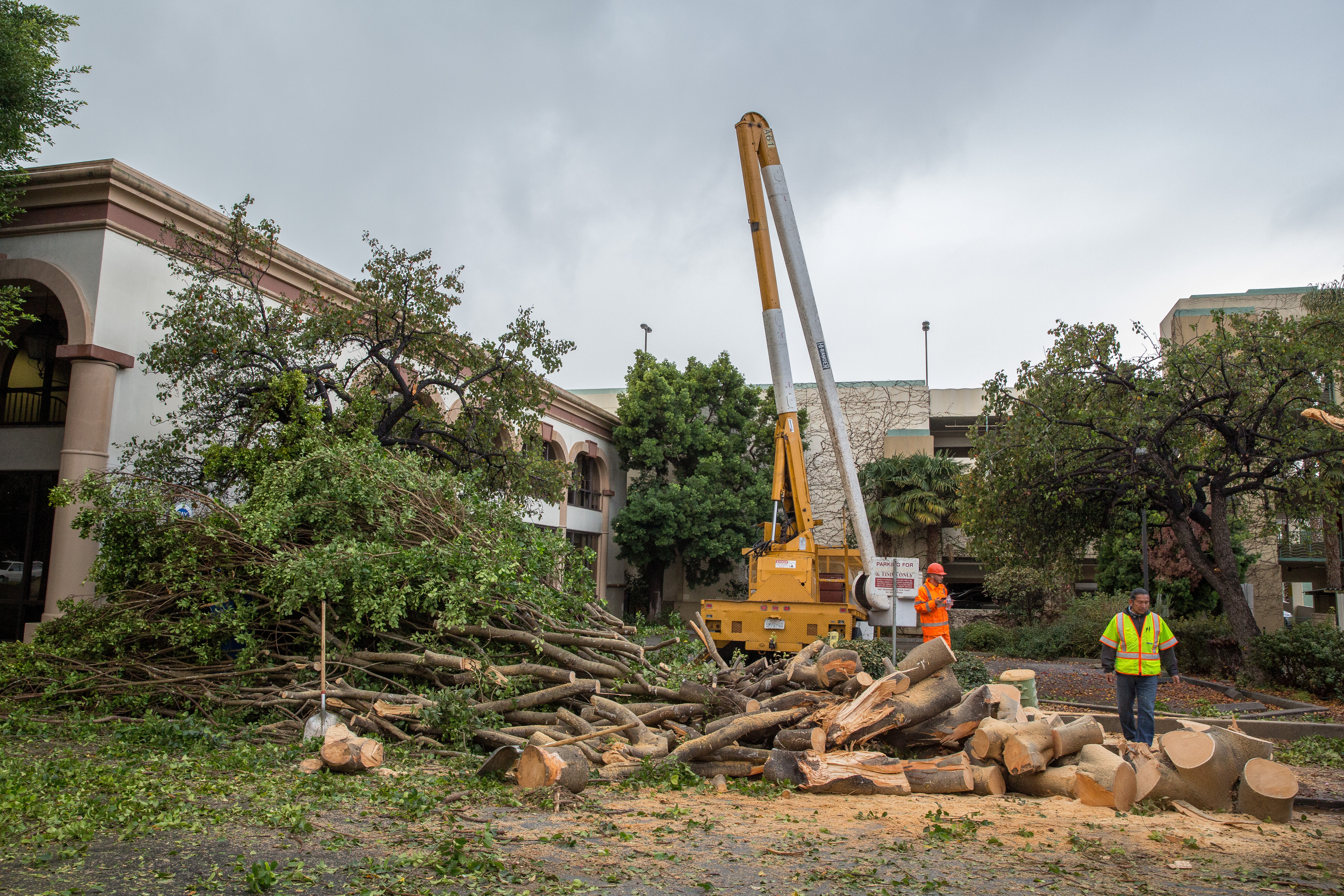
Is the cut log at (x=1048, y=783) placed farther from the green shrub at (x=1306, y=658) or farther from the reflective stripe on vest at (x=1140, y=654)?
the green shrub at (x=1306, y=658)

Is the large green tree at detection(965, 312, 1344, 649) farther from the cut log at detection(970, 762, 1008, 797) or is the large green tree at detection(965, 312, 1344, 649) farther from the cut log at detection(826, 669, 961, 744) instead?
the cut log at detection(970, 762, 1008, 797)

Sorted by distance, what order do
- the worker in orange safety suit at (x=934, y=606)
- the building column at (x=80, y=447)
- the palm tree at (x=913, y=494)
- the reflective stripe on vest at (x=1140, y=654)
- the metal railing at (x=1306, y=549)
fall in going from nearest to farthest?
the reflective stripe on vest at (x=1140, y=654), the worker in orange safety suit at (x=934, y=606), the building column at (x=80, y=447), the metal railing at (x=1306, y=549), the palm tree at (x=913, y=494)

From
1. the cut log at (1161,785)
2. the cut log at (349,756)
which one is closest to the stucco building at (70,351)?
the cut log at (349,756)

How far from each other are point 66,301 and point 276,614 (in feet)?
24.2

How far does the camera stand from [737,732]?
745 centimetres

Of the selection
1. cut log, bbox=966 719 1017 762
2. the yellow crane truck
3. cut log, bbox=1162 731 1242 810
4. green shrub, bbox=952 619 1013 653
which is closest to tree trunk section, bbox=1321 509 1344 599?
green shrub, bbox=952 619 1013 653

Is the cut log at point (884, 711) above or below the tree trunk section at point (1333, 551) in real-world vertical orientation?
below

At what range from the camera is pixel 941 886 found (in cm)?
475

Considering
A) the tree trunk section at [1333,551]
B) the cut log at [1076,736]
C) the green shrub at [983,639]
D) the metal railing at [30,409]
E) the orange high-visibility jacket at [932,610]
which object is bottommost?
the green shrub at [983,639]

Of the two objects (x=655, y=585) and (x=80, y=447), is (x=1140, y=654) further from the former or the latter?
(x=655, y=585)

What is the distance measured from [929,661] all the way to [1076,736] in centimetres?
131

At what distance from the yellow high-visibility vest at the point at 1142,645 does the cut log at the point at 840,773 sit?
9.27 ft

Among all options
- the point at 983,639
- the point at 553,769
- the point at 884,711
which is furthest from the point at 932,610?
the point at 983,639

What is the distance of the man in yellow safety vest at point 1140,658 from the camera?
8.48 metres
